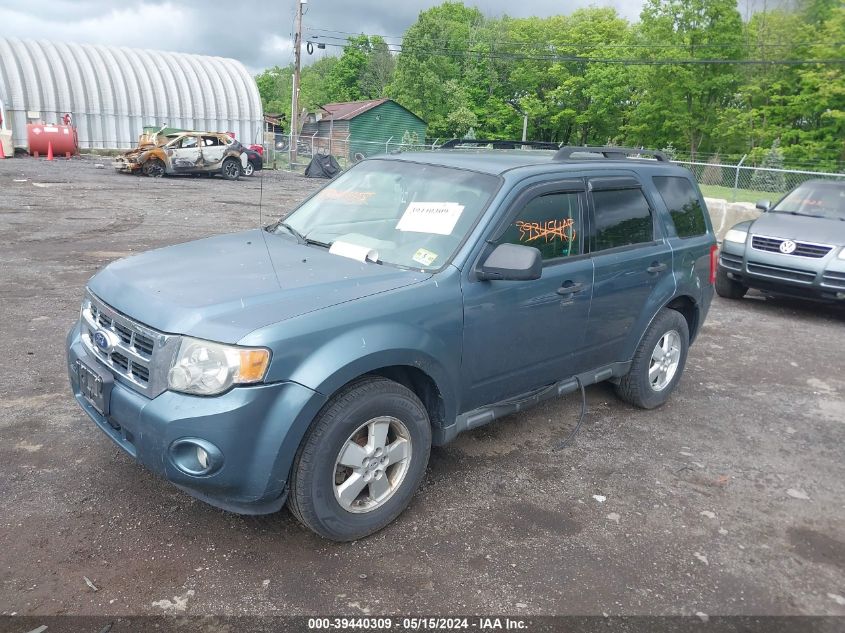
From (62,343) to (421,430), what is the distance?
3900 mm

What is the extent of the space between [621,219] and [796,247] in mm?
4877

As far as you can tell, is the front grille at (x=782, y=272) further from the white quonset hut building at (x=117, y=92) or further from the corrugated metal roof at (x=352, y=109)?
the corrugated metal roof at (x=352, y=109)

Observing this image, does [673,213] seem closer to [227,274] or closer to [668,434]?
[668,434]

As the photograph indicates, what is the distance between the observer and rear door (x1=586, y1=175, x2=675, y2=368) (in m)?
4.26

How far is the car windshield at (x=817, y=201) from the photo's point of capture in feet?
28.7

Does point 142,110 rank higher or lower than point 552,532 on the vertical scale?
higher

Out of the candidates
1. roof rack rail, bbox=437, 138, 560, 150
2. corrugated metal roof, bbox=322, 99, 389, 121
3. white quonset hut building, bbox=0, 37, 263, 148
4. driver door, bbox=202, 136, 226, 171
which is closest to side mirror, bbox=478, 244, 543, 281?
roof rack rail, bbox=437, 138, 560, 150

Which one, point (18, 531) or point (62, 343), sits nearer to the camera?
point (18, 531)

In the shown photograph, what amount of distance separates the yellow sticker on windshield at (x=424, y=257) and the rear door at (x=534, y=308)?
0.24 meters

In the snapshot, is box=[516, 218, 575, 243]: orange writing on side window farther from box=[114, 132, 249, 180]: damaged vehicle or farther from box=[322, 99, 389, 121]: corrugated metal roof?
box=[322, 99, 389, 121]: corrugated metal roof

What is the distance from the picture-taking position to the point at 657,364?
505 cm

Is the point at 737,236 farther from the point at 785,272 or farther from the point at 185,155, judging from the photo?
the point at 185,155

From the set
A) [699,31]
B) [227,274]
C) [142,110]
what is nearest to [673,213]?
[227,274]

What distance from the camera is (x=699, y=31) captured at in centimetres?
4744
